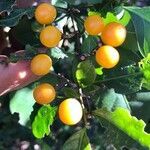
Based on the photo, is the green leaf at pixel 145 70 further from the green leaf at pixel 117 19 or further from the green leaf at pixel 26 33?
the green leaf at pixel 26 33

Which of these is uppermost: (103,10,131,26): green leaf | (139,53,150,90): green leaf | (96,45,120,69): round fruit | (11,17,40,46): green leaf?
(103,10,131,26): green leaf

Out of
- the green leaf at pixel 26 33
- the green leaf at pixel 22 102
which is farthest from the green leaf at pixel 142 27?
the green leaf at pixel 22 102

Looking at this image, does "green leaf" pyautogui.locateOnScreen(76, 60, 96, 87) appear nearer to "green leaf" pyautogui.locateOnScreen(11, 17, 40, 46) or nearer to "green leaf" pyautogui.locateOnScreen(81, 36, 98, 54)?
"green leaf" pyautogui.locateOnScreen(81, 36, 98, 54)

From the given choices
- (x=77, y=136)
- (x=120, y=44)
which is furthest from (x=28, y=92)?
(x=120, y=44)

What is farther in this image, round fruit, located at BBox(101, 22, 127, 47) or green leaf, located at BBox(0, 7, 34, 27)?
green leaf, located at BBox(0, 7, 34, 27)

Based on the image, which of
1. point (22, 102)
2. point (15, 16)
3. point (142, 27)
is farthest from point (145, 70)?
point (22, 102)

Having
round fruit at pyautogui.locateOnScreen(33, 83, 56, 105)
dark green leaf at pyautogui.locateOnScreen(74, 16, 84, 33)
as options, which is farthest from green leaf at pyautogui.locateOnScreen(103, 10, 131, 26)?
round fruit at pyautogui.locateOnScreen(33, 83, 56, 105)
